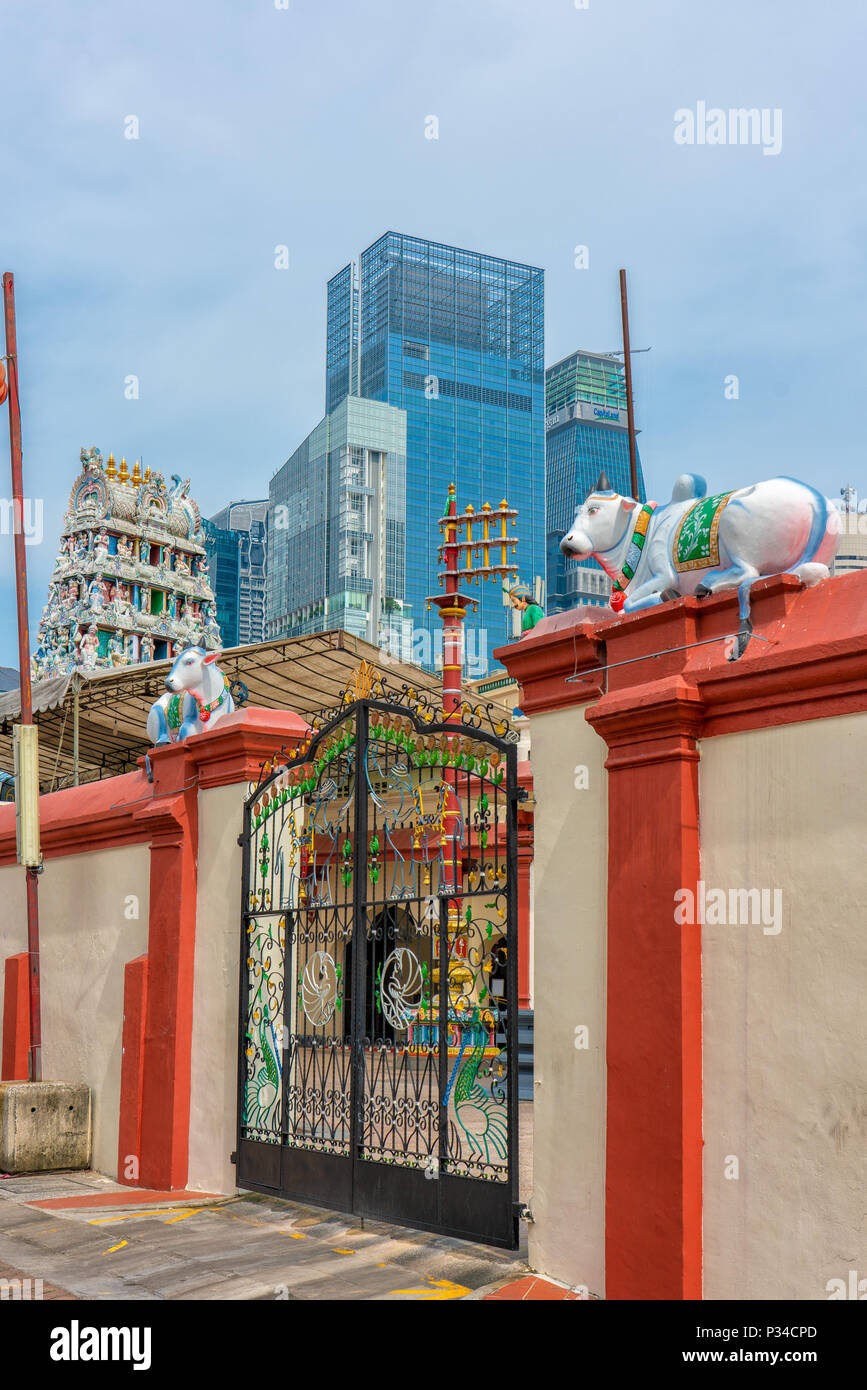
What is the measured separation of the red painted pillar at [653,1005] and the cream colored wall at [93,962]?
524 centimetres

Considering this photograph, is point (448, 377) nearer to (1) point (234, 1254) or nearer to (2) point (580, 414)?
(2) point (580, 414)

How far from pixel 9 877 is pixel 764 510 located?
384 inches

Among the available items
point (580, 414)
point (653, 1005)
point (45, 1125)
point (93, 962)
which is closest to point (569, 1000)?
point (653, 1005)

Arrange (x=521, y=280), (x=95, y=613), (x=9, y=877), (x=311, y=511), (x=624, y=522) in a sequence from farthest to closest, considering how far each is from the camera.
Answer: (x=521, y=280) < (x=311, y=511) < (x=95, y=613) < (x=9, y=877) < (x=624, y=522)

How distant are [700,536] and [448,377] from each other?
154821 millimetres

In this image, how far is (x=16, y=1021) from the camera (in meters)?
12.1

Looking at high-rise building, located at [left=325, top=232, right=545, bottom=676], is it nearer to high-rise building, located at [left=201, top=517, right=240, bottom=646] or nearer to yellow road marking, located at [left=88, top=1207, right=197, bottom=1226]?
A: high-rise building, located at [left=201, top=517, right=240, bottom=646]

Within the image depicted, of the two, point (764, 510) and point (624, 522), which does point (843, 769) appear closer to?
point (764, 510)

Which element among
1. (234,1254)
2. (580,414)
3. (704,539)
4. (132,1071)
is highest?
(580,414)

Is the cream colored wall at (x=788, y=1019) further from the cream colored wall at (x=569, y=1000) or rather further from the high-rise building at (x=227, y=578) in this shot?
the high-rise building at (x=227, y=578)

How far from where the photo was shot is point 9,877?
43.1 feet

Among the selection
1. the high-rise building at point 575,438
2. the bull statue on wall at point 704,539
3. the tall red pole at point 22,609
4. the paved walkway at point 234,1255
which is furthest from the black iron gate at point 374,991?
the high-rise building at point 575,438

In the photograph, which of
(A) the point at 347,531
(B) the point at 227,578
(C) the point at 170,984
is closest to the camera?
(C) the point at 170,984
